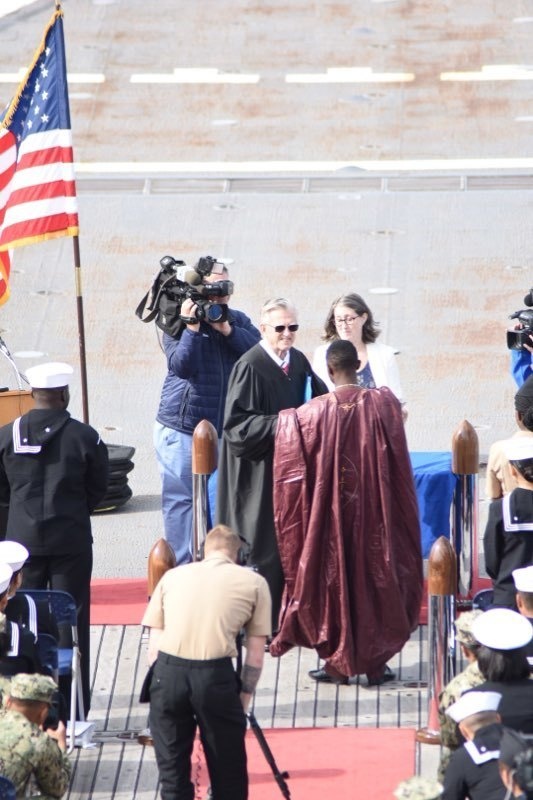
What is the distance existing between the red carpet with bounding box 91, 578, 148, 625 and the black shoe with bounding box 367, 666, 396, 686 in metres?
1.53

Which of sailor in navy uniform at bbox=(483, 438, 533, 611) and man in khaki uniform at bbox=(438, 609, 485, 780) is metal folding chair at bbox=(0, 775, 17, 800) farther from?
sailor in navy uniform at bbox=(483, 438, 533, 611)

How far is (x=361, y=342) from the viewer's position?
9.51 m

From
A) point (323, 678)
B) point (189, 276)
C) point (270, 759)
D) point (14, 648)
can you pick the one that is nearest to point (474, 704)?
point (270, 759)

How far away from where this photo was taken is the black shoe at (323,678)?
8641mm

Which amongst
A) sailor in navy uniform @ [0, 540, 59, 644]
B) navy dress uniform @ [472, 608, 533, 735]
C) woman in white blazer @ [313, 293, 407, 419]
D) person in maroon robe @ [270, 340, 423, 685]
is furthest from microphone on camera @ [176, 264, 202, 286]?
navy dress uniform @ [472, 608, 533, 735]

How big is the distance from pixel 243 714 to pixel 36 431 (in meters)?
2.08

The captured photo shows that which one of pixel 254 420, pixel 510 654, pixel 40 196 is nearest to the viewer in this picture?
pixel 510 654

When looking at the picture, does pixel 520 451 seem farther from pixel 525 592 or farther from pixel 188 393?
pixel 188 393

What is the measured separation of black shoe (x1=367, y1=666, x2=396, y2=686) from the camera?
861 centimetres

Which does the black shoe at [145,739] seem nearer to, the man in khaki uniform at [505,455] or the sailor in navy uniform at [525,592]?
the sailor in navy uniform at [525,592]

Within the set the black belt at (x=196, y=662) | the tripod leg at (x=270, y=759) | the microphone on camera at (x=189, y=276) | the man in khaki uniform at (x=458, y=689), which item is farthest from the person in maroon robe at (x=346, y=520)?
the black belt at (x=196, y=662)

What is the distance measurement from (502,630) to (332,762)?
6.17 ft

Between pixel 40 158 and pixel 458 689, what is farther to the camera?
pixel 40 158

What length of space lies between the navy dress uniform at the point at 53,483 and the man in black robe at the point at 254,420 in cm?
82
